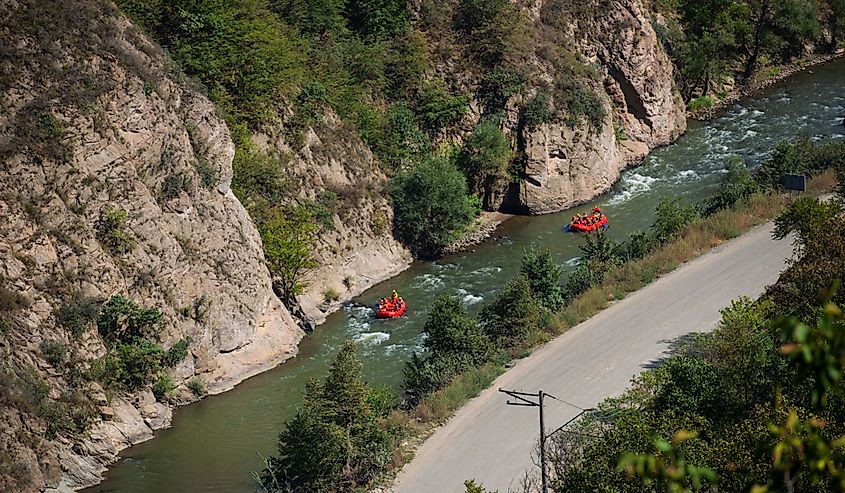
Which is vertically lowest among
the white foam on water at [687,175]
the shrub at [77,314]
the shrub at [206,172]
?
the white foam on water at [687,175]

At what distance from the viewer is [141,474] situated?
34469 millimetres

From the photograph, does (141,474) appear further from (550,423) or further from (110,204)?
(550,423)

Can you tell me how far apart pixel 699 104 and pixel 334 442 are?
47.6 meters

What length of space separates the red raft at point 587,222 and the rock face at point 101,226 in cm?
1571

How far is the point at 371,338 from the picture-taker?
4316 centimetres

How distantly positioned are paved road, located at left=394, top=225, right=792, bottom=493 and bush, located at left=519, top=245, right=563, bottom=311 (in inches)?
118

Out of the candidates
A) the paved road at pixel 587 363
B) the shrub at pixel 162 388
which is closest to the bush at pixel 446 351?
the paved road at pixel 587 363

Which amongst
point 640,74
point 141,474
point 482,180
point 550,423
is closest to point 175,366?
point 141,474

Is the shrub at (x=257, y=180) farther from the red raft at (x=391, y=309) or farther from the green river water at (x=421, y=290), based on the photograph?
the red raft at (x=391, y=309)

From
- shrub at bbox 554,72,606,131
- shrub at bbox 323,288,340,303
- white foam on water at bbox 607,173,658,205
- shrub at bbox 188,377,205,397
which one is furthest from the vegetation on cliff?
shrub at bbox 188,377,205,397

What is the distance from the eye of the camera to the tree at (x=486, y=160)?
56.2 meters

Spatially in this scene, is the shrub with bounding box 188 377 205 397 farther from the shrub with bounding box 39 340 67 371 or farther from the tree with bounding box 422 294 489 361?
the tree with bounding box 422 294 489 361

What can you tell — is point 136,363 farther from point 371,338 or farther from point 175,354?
point 371,338

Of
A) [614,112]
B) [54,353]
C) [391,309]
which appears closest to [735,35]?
[614,112]
